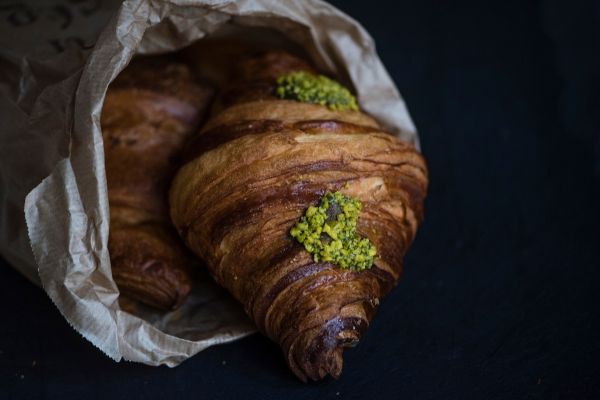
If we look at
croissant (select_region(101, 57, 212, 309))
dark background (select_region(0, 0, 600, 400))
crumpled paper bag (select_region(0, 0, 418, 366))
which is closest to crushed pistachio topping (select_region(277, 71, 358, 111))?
crumpled paper bag (select_region(0, 0, 418, 366))

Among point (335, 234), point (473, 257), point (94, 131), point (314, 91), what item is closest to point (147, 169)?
point (94, 131)

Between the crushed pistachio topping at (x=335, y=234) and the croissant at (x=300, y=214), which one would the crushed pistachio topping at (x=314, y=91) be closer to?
the croissant at (x=300, y=214)

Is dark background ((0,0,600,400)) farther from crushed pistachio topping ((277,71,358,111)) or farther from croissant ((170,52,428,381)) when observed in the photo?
crushed pistachio topping ((277,71,358,111))

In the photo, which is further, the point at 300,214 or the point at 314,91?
the point at 314,91

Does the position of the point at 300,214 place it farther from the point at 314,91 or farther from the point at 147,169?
the point at 147,169

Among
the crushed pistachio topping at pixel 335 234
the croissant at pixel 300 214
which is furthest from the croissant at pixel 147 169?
the crushed pistachio topping at pixel 335 234
